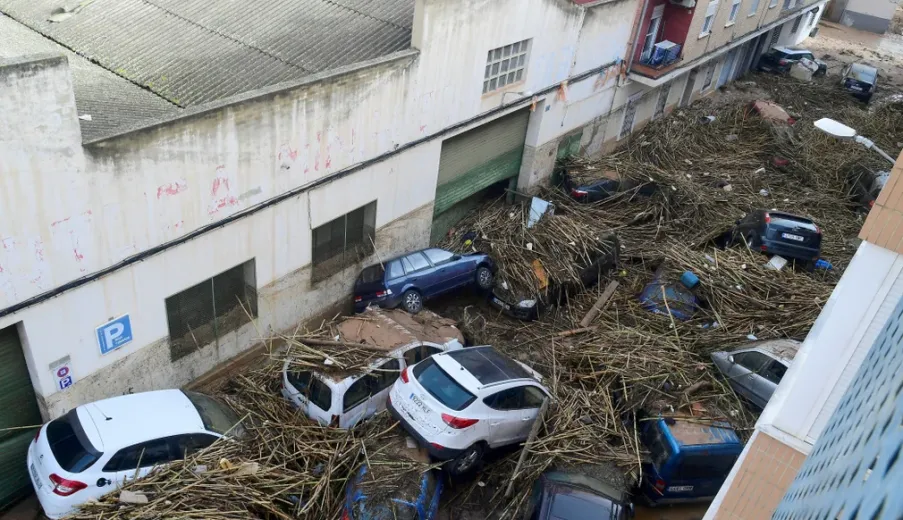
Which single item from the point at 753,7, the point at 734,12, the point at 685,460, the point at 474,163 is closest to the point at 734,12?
the point at 734,12

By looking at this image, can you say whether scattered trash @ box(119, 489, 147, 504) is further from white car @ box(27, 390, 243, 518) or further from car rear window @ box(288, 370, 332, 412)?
car rear window @ box(288, 370, 332, 412)

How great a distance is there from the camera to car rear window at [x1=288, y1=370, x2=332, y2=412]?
10.8 m

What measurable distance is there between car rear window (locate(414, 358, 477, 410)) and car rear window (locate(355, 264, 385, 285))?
3.76 metres

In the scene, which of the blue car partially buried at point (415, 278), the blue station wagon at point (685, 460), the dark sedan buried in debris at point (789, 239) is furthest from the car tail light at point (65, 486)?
the dark sedan buried in debris at point (789, 239)

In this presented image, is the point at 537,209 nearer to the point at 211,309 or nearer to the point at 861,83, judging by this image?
the point at 211,309

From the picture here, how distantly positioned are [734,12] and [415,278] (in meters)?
17.9

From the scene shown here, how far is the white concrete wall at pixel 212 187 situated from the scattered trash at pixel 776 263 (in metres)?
7.43

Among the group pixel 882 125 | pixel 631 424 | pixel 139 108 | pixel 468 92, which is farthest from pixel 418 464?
pixel 882 125

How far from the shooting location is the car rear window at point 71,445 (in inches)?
344

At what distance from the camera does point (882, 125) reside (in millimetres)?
26500

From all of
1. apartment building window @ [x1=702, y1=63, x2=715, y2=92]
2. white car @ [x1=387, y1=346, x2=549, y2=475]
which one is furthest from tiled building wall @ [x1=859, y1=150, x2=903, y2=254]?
apartment building window @ [x1=702, y1=63, x2=715, y2=92]

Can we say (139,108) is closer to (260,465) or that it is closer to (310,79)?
(310,79)

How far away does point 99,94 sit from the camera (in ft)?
41.2

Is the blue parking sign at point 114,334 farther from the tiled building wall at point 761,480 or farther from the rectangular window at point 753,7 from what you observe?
the rectangular window at point 753,7
